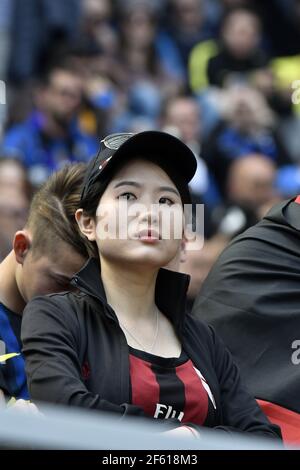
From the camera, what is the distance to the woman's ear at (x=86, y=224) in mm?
2828

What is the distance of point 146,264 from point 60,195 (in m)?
0.58

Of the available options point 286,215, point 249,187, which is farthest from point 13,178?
point 286,215

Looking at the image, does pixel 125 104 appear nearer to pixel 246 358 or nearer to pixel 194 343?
pixel 246 358

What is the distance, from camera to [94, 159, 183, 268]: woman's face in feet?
8.77

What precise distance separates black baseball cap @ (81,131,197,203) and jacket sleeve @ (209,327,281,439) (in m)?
0.42

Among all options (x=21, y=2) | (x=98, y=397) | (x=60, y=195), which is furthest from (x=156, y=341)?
(x=21, y=2)

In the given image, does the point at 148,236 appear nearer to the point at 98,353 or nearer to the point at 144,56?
the point at 98,353

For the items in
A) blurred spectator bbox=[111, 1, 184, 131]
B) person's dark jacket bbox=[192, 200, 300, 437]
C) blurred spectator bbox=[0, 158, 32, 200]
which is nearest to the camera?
person's dark jacket bbox=[192, 200, 300, 437]

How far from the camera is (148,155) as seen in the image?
2787 millimetres

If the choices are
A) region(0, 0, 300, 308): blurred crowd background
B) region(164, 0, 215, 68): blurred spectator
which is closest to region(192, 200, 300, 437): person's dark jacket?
region(0, 0, 300, 308): blurred crowd background

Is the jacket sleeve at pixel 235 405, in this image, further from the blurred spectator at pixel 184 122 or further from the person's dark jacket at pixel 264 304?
the blurred spectator at pixel 184 122

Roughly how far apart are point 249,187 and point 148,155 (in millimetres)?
5387

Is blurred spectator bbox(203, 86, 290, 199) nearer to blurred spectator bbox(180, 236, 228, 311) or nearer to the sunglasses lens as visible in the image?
blurred spectator bbox(180, 236, 228, 311)

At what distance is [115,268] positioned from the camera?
2.75 meters
